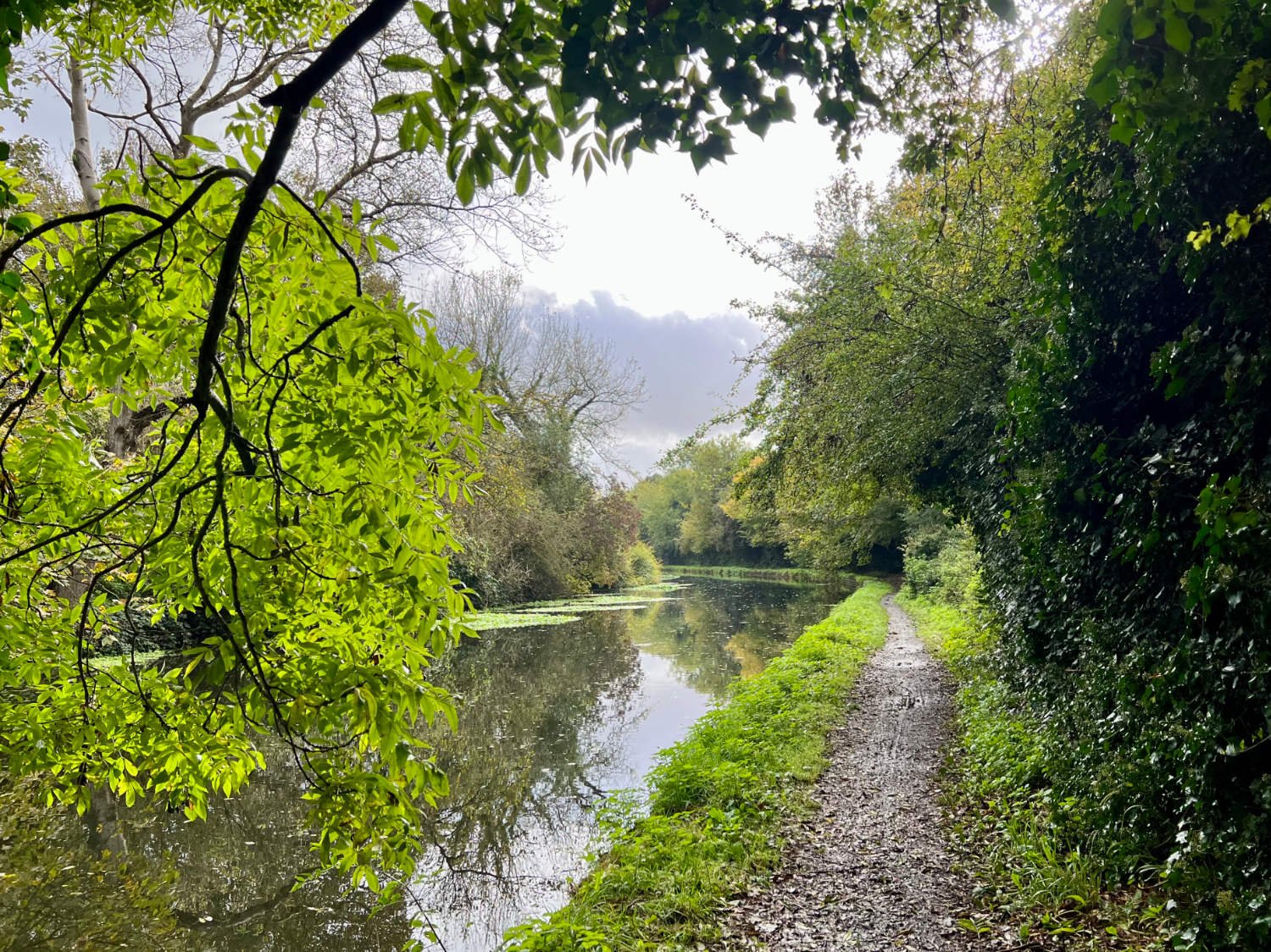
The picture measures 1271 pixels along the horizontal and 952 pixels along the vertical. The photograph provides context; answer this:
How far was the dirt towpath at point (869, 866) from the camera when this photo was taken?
4418 millimetres

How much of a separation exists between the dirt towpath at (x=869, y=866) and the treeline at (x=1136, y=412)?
→ 1.02 m

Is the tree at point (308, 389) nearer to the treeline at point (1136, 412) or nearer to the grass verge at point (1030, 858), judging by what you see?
the treeline at point (1136, 412)

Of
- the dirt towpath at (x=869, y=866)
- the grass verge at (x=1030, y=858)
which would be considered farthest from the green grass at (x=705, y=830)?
the grass verge at (x=1030, y=858)

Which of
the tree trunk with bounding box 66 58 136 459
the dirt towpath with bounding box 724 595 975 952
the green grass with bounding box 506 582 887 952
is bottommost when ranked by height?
the dirt towpath with bounding box 724 595 975 952

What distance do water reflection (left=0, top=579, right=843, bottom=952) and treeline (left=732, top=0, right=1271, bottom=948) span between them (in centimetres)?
364

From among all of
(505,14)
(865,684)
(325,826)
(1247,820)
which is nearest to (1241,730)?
(1247,820)

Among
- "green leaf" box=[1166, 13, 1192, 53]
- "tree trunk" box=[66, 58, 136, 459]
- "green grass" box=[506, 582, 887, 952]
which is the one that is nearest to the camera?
"green leaf" box=[1166, 13, 1192, 53]

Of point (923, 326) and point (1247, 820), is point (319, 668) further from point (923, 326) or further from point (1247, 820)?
point (923, 326)

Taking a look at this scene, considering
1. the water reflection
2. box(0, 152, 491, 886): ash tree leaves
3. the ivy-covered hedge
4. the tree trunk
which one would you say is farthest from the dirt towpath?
the tree trunk

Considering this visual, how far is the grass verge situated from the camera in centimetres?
392

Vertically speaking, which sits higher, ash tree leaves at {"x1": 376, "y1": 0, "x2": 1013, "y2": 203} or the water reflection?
ash tree leaves at {"x1": 376, "y1": 0, "x2": 1013, "y2": 203}

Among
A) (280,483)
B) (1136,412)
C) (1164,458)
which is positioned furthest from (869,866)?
(280,483)

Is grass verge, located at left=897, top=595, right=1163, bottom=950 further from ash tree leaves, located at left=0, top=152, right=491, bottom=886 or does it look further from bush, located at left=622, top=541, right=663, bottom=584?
bush, located at left=622, top=541, right=663, bottom=584

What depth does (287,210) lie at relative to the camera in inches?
81.0
